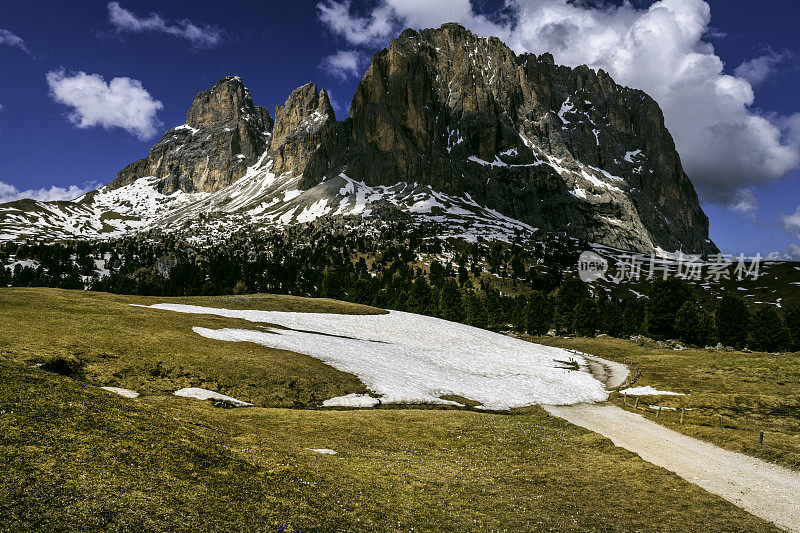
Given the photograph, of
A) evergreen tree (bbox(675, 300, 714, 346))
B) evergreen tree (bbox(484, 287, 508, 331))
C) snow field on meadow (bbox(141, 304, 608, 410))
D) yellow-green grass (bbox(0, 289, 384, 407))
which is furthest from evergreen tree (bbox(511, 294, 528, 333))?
yellow-green grass (bbox(0, 289, 384, 407))

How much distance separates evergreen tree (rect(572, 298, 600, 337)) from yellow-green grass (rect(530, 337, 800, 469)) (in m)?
36.2

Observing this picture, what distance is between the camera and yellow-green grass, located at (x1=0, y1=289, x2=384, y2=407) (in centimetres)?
2809

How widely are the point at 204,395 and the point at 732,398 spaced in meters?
50.2

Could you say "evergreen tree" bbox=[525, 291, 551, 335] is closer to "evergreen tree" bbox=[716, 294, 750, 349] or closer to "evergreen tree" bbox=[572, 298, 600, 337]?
"evergreen tree" bbox=[572, 298, 600, 337]

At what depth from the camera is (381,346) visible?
Answer: 5344 centimetres

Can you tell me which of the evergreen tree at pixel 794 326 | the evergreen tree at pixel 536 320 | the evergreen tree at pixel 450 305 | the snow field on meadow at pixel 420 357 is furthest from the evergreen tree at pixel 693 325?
the evergreen tree at pixel 450 305

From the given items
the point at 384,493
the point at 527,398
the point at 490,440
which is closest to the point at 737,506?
the point at 490,440

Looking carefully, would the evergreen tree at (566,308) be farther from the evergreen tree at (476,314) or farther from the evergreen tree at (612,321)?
the evergreen tree at (476,314)

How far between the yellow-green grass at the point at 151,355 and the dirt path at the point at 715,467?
70.9ft

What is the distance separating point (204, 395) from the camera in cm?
2823

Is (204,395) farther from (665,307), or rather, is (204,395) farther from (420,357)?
(665,307)

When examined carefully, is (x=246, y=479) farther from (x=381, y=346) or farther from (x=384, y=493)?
(x=381, y=346)

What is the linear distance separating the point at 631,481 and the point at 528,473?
4.75 m

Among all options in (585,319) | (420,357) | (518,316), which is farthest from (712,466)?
(518,316)
